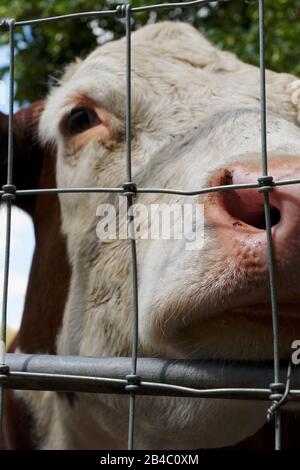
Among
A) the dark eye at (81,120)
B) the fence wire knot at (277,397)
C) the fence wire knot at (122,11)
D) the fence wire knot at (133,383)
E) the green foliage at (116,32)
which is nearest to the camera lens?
the fence wire knot at (277,397)

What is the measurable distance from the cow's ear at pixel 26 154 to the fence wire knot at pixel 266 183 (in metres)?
1.76

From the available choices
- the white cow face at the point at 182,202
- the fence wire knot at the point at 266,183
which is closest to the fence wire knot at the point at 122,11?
the white cow face at the point at 182,202

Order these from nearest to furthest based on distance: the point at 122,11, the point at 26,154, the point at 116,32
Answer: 1. the point at 122,11
2. the point at 26,154
3. the point at 116,32

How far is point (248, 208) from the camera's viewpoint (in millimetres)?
1761

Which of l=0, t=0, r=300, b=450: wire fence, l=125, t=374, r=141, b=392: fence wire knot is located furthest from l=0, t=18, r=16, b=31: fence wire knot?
l=125, t=374, r=141, b=392: fence wire knot

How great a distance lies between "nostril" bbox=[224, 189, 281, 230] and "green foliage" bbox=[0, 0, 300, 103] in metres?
4.49

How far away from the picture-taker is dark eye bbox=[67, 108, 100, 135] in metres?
2.84

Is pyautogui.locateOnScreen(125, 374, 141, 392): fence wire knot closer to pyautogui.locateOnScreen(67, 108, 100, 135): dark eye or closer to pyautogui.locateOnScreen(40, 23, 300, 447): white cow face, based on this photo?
pyautogui.locateOnScreen(40, 23, 300, 447): white cow face

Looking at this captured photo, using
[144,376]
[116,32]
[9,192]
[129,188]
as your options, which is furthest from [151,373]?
[116,32]

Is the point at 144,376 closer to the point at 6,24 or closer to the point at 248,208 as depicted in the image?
the point at 248,208

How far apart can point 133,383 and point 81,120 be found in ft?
4.74

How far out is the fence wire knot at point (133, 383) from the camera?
1.66 meters

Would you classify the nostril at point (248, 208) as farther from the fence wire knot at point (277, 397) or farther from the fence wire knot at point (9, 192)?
the fence wire knot at point (9, 192)

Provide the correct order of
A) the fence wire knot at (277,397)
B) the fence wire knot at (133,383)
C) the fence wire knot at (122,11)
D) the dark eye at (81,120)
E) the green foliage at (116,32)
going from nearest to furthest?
the fence wire knot at (277,397) → the fence wire knot at (133,383) → the fence wire knot at (122,11) → the dark eye at (81,120) → the green foliage at (116,32)
